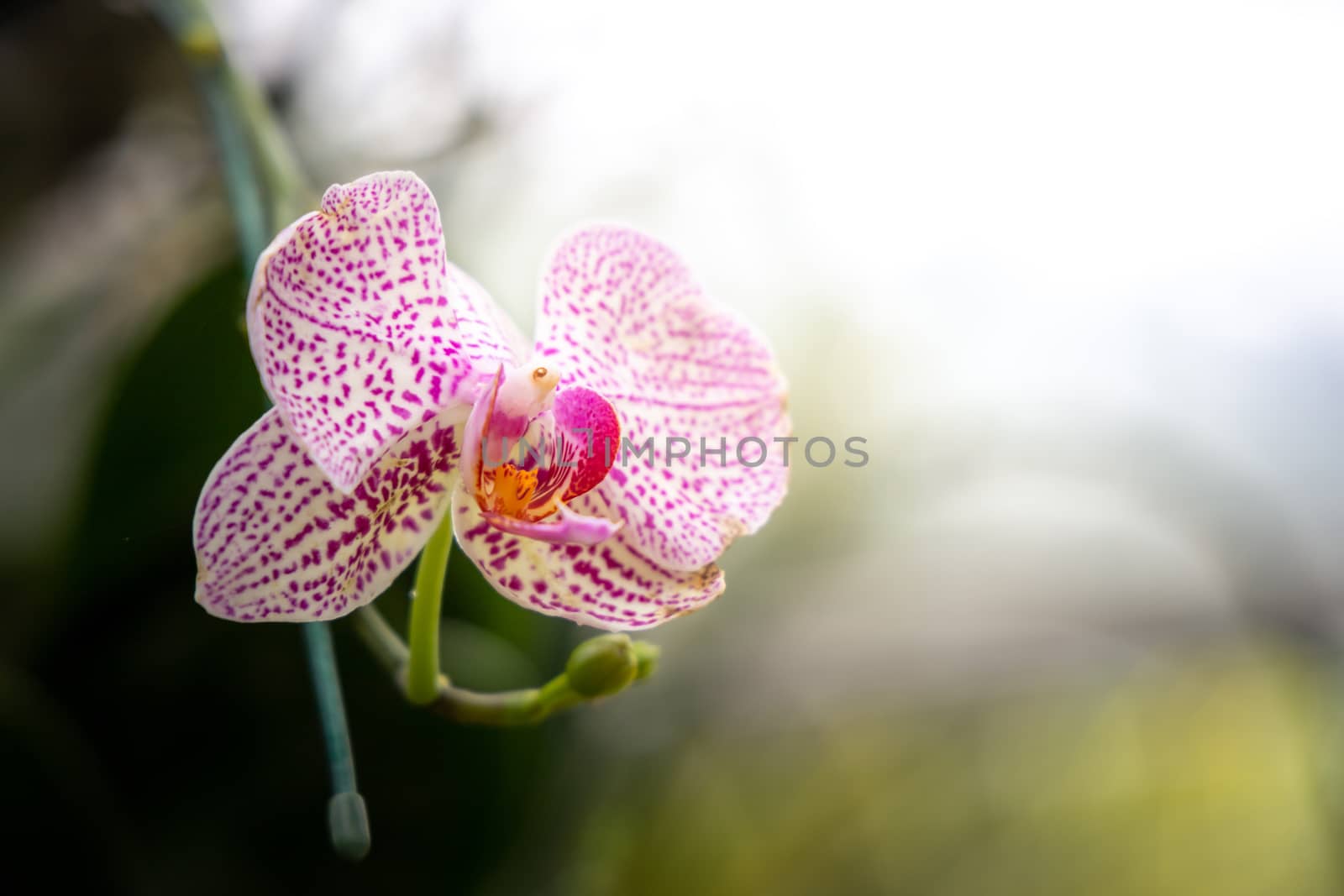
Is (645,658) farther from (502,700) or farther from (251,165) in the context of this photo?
(251,165)

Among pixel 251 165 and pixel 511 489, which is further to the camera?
pixel 251 165

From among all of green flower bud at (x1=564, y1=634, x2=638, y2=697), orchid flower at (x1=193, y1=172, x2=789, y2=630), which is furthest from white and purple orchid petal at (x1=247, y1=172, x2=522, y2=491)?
green flower bud at (x1=564, y1=634, x2=638, y2=697)

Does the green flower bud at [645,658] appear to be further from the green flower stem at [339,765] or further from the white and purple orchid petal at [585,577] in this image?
the green flower stem at [339,765]

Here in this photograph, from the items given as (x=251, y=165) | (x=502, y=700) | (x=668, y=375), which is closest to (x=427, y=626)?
(x=502, y=700)

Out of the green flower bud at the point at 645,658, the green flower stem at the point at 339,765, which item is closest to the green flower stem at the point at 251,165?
the green flower stem at the point at 339,765

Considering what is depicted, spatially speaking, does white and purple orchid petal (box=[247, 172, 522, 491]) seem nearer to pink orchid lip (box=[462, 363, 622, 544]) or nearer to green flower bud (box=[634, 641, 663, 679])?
pink orchid lip (box=[462, 363, 622, 544])

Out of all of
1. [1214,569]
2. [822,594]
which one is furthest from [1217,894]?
[822,594]

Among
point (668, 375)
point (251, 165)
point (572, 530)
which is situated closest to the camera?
point (572, 530)
